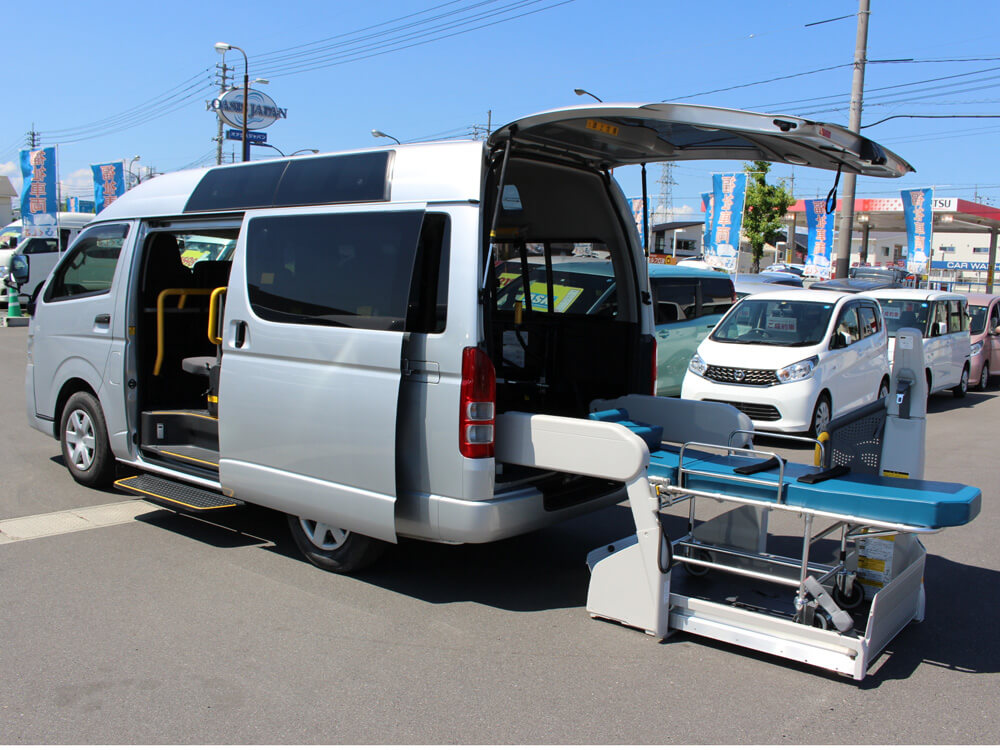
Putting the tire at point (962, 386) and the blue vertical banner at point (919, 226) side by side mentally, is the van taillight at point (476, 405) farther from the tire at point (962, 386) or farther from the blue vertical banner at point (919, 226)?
the blue vertical banner at point (919, 226)

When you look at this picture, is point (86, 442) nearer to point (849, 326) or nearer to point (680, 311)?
point (680, 311)

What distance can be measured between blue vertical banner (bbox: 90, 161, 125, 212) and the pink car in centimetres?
3320

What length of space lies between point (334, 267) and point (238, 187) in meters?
1.21

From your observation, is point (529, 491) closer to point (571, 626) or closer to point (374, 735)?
point (571, 626)

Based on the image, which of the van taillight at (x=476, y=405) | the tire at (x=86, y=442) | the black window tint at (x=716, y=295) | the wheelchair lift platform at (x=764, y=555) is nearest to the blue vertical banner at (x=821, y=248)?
the black window tint at (x=716, y=295)

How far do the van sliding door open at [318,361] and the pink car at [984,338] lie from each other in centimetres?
1448

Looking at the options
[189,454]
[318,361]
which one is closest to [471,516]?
[318,361]

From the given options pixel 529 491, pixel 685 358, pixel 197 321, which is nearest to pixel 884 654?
pixel 529 491

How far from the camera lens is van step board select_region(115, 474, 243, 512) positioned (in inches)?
220

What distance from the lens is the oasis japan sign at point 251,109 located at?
32.4 m

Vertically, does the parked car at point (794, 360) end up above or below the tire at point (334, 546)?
above

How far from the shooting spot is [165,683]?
12.4ft

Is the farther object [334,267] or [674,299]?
[674,299]

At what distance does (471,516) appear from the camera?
4.35 meters
